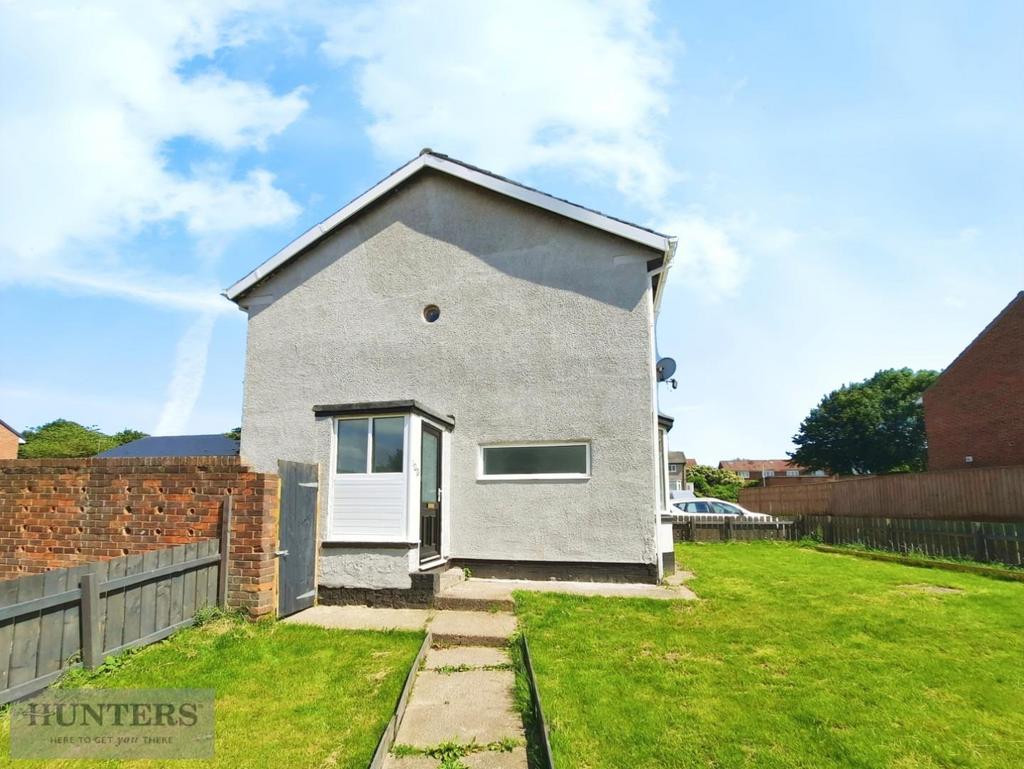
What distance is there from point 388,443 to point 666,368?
5.71 meters

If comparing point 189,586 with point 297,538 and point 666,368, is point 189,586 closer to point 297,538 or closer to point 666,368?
point 297,538

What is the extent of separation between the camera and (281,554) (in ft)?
24.0

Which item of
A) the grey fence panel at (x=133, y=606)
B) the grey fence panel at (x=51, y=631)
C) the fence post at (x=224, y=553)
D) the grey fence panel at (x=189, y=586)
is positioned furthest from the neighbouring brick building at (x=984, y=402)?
the grey fence panel at (x=51, y=631)

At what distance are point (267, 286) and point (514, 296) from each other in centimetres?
463

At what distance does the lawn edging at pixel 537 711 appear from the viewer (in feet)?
11.6

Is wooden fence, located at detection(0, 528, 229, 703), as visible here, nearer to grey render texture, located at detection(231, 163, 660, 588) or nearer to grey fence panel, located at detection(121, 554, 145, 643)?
grey fence panel, located at detection(121, 554, 145, 643)

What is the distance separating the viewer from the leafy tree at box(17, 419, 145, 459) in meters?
39.8

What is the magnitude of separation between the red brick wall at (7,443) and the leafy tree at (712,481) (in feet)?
150

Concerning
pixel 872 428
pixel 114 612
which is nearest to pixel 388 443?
pixel 114 612

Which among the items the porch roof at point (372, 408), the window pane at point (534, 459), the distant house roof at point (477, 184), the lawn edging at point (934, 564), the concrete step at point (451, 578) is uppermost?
the distant house roof at point (477, 184)

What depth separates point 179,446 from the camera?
67.9 ft

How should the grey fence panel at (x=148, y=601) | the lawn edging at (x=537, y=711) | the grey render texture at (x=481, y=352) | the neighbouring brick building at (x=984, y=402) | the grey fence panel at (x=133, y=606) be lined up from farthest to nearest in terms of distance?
the neighbouring brick building at (x=984, y=402) < the grey render texture at (x=481, y=352) < the grey fence panel at (x=148, y=601) < the grey fence panel at (x=133, y=606) < the lawn edging at (x=537, y=711)

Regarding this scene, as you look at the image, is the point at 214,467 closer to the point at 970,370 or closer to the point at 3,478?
the point at 3,478

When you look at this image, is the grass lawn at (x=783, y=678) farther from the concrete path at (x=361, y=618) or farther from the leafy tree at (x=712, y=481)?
the leafy tree at (x=712, y=481)
